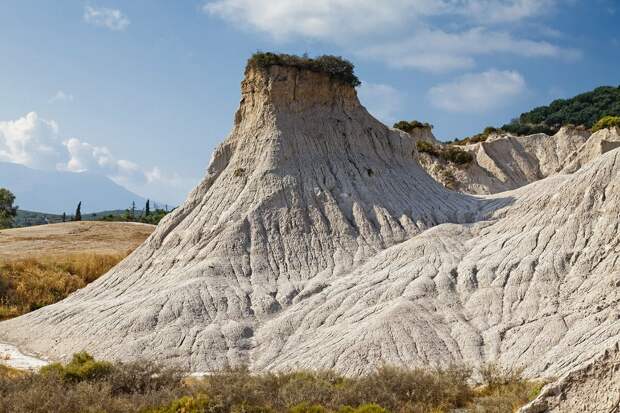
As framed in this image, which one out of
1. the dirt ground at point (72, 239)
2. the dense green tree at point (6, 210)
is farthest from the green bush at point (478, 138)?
the dense green tree at point (6, 210)

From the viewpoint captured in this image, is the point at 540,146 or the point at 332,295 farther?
the point at 540,146

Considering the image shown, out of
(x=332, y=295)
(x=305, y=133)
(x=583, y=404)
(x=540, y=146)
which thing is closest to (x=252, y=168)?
(x=305, y=133)

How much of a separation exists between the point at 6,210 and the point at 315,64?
6040 centimetres

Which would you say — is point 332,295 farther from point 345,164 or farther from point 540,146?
point 540,146

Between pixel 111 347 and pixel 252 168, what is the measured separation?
38.0 feet

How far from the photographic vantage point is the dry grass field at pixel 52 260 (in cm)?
3575

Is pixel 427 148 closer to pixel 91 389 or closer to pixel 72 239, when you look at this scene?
pixel 72 239

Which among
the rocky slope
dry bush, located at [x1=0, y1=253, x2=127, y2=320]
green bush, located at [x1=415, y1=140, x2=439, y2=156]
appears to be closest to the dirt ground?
dry bush, located at [x1=0, y1=253, x2=127, y2=320]

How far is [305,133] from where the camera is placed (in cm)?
3356

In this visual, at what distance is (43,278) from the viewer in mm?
37375

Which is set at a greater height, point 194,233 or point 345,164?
point 345,164

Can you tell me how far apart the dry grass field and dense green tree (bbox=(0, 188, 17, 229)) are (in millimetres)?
22918

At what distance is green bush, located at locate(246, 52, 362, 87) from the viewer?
3431 centimetres

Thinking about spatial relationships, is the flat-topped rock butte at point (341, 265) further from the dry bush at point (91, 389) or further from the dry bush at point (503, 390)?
the dry bush at point (91, 389)
